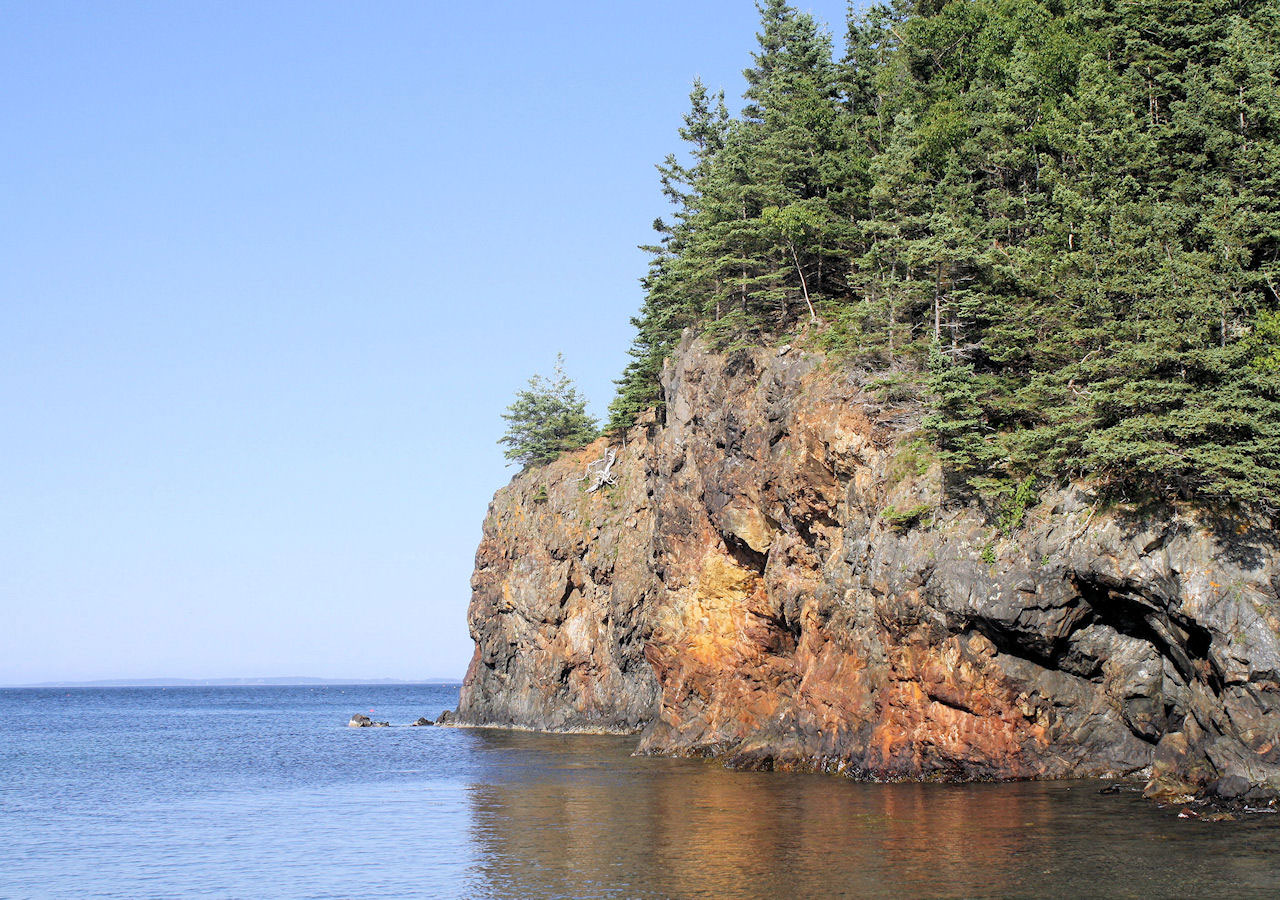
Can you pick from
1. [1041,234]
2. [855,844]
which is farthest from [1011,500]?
[855,844]

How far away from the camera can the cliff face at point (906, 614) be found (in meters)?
28.5

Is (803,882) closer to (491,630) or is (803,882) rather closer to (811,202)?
(811,202)

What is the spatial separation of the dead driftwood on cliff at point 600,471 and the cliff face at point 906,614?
11.4m

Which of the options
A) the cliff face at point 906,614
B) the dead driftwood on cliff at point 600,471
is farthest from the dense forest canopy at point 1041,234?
the dead driftwood on cliff at point 600,471

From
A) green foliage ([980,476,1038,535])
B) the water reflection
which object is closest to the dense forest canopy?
green foliage ([980,476,1038,535])

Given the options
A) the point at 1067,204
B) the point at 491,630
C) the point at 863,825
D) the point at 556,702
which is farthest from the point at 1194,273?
the point at 491,630

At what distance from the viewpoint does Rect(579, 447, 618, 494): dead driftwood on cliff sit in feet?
237

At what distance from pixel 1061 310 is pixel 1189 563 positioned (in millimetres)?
10193

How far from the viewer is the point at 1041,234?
40094mm

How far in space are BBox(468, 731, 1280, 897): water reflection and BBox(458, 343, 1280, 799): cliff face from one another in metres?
2.29

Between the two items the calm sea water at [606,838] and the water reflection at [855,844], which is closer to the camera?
the water reflection at [855,844]

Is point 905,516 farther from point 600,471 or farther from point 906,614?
point 600,471

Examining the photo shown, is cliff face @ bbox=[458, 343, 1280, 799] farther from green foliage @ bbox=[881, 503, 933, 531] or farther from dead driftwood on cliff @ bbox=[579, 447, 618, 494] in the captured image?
dead driftwood on cliff @ bbox=[579, 447, 618, 494]

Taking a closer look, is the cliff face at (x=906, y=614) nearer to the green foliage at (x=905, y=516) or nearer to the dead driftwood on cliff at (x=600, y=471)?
the green foliage at (x=905, y=516)
